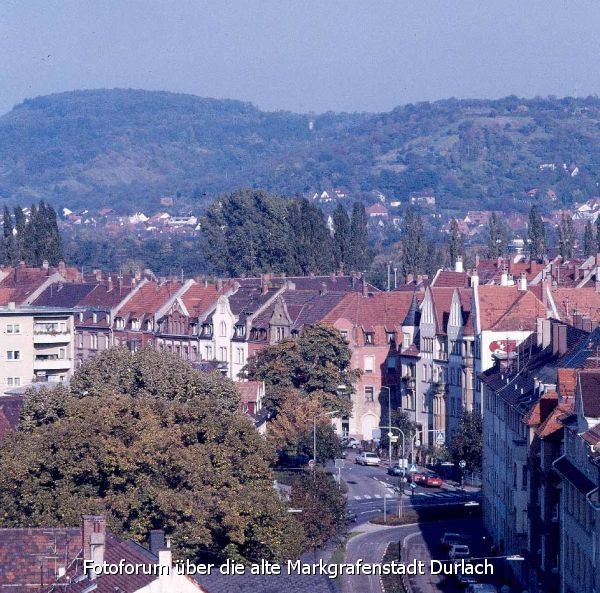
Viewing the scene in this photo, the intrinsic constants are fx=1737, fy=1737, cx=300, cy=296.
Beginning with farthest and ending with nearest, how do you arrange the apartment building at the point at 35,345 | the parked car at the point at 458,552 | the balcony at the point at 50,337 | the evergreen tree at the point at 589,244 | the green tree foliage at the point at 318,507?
the evergreen tree at the point at 589,244 → the balcony at the point at 50,337 → the apartment building at the point at 35,345 → the green tree foliage at the point at 318,507 → the parked car at the point at 458,552

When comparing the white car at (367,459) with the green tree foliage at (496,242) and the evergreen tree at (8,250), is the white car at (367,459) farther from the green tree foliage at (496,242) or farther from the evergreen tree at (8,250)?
the green tree foliage at (496,242)

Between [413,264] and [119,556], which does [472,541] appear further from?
[413,264]

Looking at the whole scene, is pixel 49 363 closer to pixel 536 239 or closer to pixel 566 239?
pixel 536 239

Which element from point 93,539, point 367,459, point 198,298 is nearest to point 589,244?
point 198,298

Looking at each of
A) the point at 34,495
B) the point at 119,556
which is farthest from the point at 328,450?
the point at 119,556

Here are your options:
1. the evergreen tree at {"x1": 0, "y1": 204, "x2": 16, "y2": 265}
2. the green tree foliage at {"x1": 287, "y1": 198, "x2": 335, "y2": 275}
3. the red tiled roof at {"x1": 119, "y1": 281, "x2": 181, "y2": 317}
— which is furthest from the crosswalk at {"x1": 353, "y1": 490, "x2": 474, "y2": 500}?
the evergreen tree at {"x1": 0, "y1": 204, "x2": 16, "y2": 265}

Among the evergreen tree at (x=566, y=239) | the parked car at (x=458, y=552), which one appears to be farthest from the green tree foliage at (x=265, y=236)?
the parked car at (x=458, y=552)
